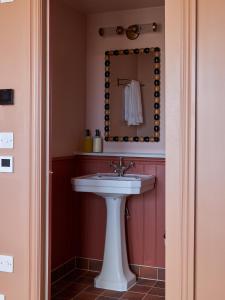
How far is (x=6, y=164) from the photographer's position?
2582 mm

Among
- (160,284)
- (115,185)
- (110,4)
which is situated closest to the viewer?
(115,185)

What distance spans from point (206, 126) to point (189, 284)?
0.82 meters

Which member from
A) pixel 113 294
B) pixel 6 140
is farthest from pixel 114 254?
pixel 6 140

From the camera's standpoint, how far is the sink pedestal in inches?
136

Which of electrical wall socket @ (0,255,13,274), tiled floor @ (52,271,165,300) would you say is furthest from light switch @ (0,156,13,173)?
tiled floor @ (52,271,165,300)

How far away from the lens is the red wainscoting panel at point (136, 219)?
369 cm

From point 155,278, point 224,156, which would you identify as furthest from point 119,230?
point 224,156

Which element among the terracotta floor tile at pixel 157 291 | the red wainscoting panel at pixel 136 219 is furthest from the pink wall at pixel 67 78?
the terracotta floor tile at pixel 157 291

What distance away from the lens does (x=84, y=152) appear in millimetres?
3947

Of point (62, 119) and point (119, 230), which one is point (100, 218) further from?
point (62, 119)

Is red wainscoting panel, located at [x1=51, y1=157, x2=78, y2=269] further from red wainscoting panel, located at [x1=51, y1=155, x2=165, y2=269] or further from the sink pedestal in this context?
the sink pedestal

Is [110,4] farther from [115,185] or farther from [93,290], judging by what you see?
[93,290]

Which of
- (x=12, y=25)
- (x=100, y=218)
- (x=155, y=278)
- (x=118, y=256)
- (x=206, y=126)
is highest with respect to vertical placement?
(x=12, y=25)

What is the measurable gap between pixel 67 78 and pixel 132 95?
0.62 m
